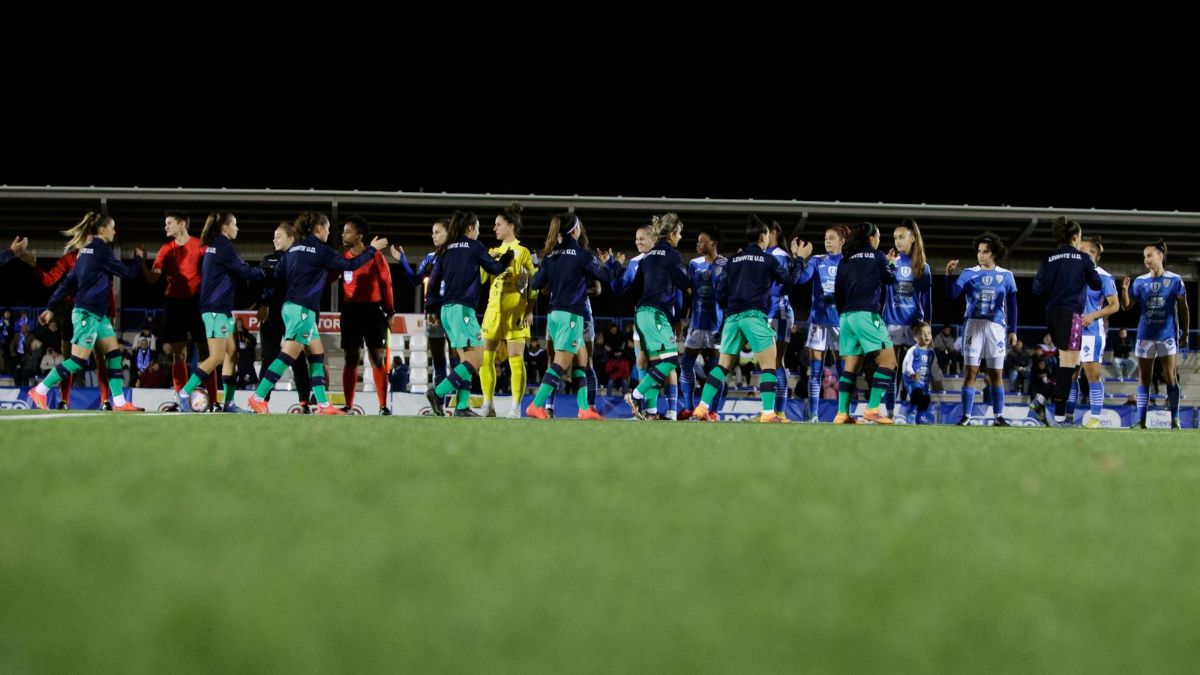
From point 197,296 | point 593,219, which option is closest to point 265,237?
point 593,219

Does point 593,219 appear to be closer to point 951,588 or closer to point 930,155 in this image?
point 930,155

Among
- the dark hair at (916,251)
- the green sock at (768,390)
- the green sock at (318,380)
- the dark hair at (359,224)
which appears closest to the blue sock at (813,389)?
the dark hair at (916,251)

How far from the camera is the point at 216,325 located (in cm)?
1117

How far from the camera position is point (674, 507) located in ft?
8.45

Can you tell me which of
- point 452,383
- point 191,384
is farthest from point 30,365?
point 452,383

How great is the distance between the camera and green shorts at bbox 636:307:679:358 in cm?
1141

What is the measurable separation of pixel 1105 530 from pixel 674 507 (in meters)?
0.94

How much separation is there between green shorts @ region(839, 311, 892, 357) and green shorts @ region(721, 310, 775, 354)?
2.55 ft

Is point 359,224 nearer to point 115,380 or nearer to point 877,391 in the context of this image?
point 115,380

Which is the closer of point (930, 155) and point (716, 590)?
point (716, 590)

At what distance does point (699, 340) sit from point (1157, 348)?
17.3 feet

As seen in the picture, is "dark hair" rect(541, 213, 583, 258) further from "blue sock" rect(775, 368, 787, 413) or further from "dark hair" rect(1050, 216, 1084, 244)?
"dark hair" rect(1050, 216, 1084, 244)

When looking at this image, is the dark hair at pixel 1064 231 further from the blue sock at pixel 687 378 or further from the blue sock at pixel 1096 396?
the blue sock at pixel 687 378

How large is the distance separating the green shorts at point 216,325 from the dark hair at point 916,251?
730cm
